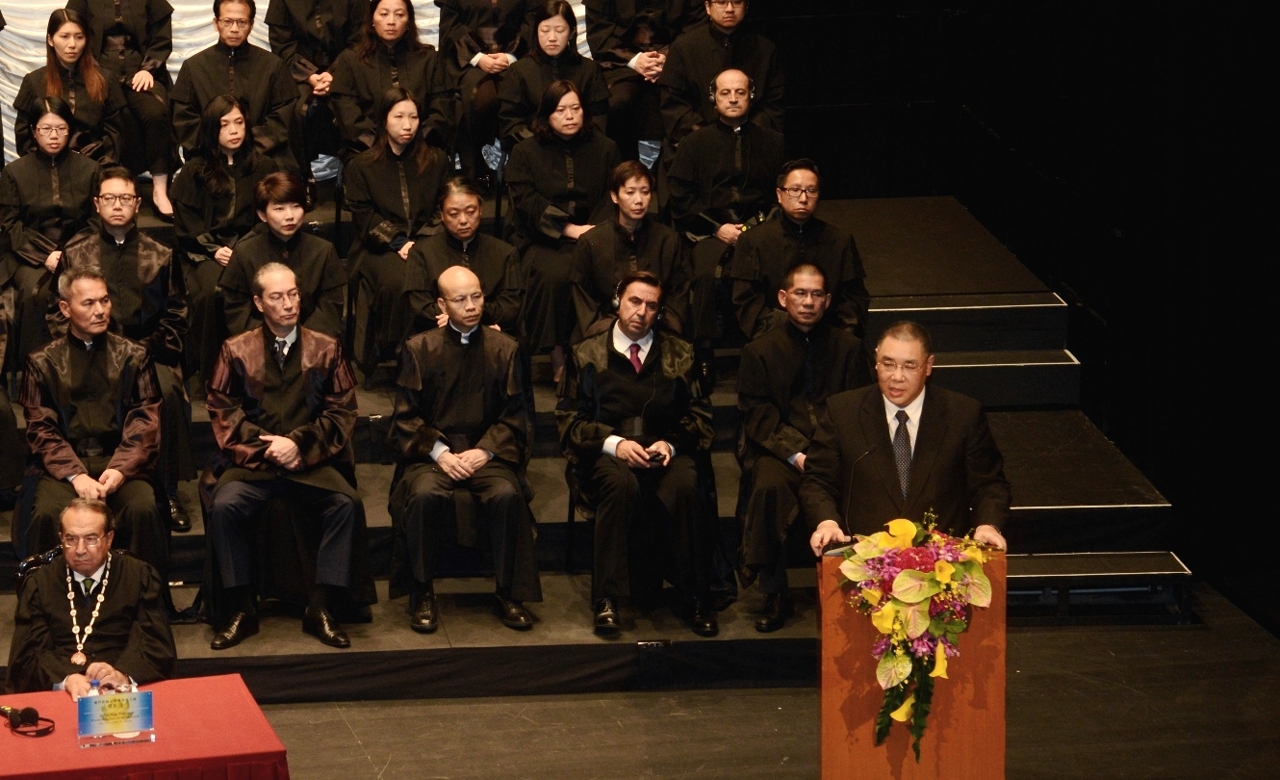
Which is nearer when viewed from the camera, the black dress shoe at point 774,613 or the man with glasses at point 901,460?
the man with glasses at point 901,460

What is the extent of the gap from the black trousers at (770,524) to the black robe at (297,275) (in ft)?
6.45

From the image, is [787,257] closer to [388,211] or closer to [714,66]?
[714,66]

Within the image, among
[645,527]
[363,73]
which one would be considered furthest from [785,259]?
[363,73]

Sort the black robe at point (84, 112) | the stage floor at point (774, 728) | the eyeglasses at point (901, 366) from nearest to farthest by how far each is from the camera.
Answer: the eyeglasses at point (901, 366)
the stage floor at point (774, 728)
the black robe at point (84, 112)

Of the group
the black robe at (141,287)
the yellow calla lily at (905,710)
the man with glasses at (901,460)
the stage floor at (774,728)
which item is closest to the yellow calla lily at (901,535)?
the yellow calla lily at (905,710)

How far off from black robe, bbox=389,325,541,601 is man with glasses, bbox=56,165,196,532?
3.58 feet

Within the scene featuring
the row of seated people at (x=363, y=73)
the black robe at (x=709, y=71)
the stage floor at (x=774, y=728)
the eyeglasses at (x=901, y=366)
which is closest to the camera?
the eyeglasses at (x=901, y=366)

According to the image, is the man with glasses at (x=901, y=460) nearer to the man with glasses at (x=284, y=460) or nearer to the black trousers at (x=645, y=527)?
the black trousers at (x=645, y=527)

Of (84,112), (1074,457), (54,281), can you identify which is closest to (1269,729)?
(1074,457)

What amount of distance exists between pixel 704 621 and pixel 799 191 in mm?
1876

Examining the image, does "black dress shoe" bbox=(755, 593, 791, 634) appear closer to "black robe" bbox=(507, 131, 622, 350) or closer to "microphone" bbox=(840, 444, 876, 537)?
"microphone" bbox=(840, 444, 876, 537)

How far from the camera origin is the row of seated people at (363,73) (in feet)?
25.6

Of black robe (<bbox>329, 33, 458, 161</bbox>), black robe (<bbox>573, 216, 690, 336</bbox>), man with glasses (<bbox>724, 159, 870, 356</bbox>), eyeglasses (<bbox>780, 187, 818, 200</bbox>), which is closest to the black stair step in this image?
man with glasses (<bbox>724, 159, 870, 356</bbox>)

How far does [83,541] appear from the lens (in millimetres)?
5109
